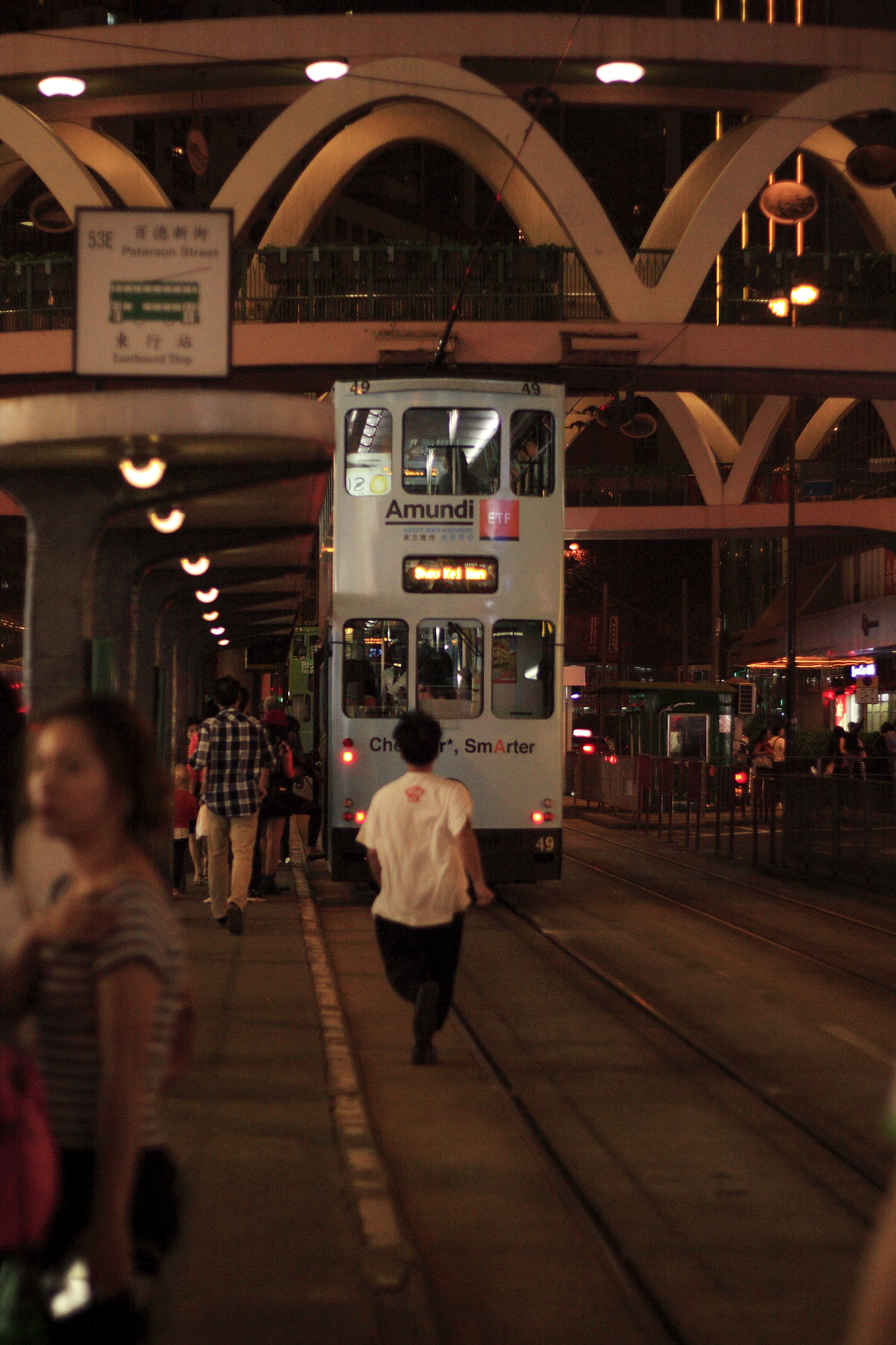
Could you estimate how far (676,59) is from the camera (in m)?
24.5

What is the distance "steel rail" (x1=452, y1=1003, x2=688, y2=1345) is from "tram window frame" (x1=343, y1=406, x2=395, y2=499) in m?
8.45

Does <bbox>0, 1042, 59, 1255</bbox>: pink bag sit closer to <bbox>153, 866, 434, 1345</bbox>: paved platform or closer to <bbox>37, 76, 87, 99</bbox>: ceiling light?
<bbox>153, 866, 434, 1345</bbox>: paved platform

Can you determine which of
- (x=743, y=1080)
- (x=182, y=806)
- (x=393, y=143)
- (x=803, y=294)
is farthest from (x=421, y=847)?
(x=393, y=143)

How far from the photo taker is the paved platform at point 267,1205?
15.4 ft

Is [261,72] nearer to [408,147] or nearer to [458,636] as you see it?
[458,636]

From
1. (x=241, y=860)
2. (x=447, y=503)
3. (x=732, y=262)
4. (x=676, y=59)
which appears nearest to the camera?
(x=241, y=860)

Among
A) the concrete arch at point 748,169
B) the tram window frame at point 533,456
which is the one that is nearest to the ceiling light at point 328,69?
the concrete arch at point 748,169

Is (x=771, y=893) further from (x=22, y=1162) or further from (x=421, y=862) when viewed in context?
(x=22, y=1162)

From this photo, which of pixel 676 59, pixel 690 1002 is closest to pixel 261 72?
pixel 676 59

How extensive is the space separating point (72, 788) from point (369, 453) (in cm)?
1374

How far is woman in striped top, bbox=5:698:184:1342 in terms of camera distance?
2.95 m

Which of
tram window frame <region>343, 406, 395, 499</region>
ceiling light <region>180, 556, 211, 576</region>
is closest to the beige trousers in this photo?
ceiling light <region>180, 556, 211, 576</region>

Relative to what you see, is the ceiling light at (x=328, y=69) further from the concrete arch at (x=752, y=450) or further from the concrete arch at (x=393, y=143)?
the concrete arch at (x=752, y=450)

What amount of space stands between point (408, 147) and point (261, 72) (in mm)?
84544
